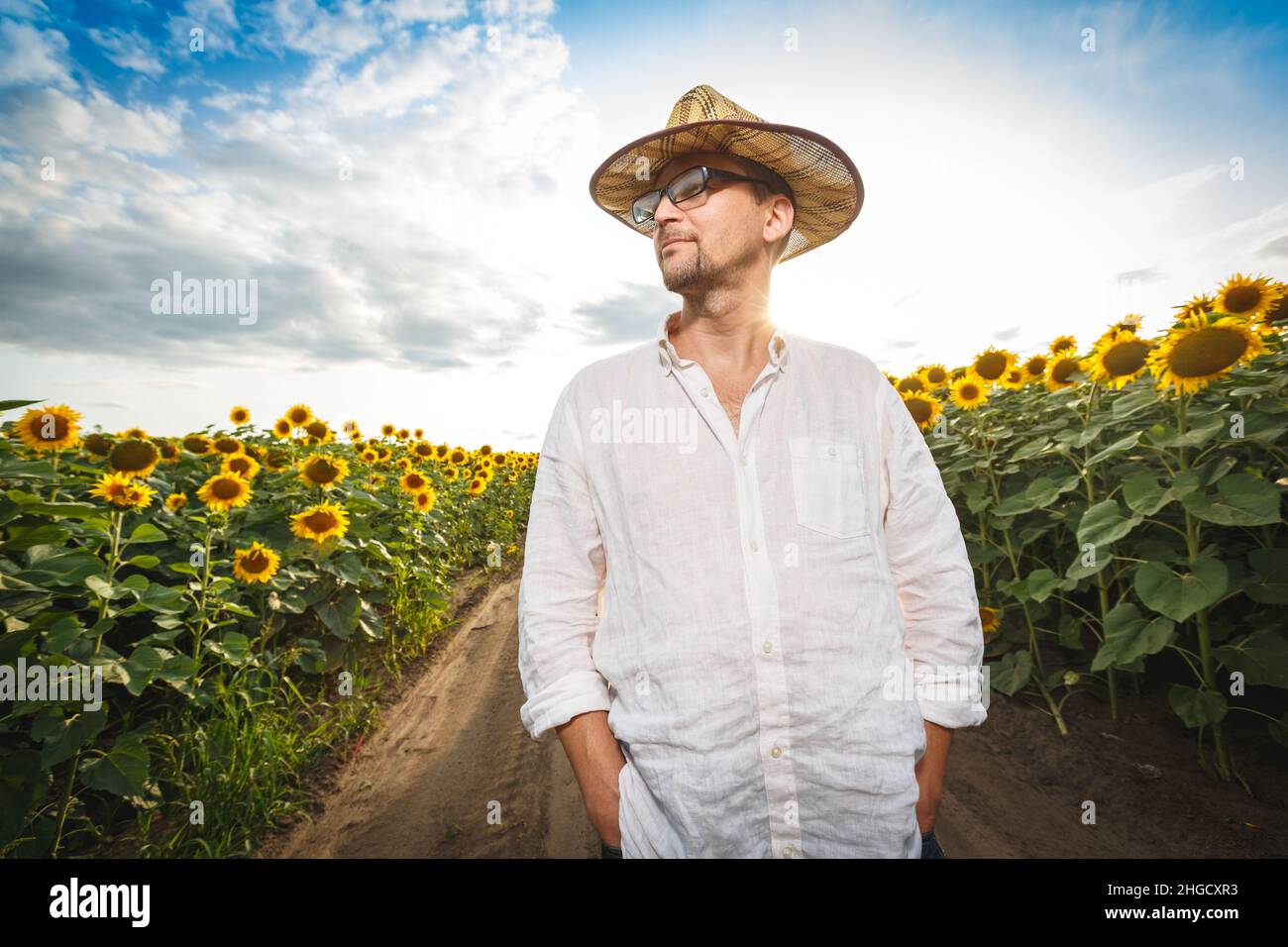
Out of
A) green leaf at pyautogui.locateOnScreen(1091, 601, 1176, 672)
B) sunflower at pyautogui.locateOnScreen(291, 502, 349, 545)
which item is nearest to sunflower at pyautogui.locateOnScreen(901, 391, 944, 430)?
green leaf at pyautogui.locateOnScreen(1091, 601, 1176, 672)

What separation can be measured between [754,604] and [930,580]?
1.95 feet

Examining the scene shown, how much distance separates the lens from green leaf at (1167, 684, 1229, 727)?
9.15ft

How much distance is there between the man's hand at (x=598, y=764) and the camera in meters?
1.46

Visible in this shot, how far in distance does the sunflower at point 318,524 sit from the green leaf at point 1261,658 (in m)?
5.50

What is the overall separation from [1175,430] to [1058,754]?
2.01 meters

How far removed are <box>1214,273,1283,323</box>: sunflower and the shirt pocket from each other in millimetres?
3002

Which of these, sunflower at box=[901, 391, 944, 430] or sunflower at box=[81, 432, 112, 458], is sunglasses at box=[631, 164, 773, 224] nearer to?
sunflower at box=[901, 391, 944, 430]

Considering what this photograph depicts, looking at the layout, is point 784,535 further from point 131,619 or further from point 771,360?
point 131,619

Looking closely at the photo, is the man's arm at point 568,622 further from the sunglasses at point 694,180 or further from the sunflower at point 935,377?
the sunflower at point 935,377

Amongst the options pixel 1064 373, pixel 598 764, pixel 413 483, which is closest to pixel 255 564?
pixel 413 483

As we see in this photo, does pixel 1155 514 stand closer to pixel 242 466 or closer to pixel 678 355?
pixel 678 355

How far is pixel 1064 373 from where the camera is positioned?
4.19 metres

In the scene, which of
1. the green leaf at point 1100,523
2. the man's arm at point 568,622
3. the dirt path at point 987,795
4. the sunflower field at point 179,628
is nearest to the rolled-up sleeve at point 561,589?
the man's arm at point 568,622
